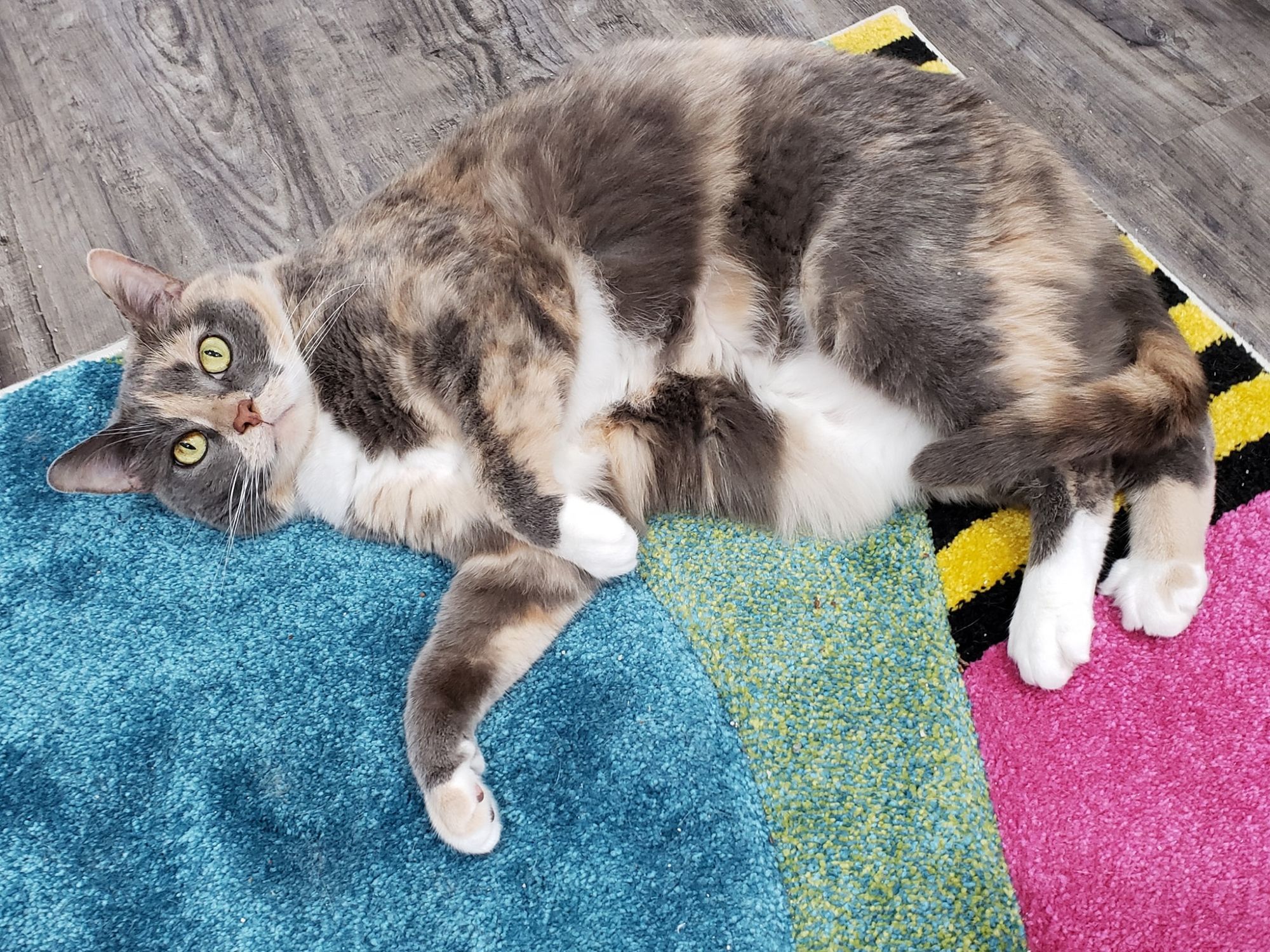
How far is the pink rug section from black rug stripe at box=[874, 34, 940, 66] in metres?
1.12

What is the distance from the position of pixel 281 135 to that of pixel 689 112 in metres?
1.08

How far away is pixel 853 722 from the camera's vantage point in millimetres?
1244

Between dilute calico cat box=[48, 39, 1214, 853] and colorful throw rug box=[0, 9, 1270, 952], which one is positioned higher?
dilute calico cat box=[48, 39, 1214, 853]

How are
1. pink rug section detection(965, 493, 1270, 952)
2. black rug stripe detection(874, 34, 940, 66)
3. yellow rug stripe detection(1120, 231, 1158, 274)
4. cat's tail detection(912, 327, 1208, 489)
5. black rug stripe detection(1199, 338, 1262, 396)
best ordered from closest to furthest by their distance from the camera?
1. pink rug section detection(965, 493, 1270, 952)
2. cat's tail detection(912, 327, 1208, 489)
3. black rug stripe detection(1199, 338, 1262, 396)
4. yellow rug stripe detection(1120, 231, 1158, 274)
5. black rug stripe detection(874, 34, 940, 66)

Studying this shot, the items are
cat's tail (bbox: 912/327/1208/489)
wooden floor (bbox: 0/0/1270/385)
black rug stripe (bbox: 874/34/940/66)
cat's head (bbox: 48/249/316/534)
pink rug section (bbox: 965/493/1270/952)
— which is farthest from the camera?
black rug stripe (bbox: 874/34/940/66)

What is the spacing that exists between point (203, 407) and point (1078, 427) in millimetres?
1253

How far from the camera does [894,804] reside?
117 centimetres

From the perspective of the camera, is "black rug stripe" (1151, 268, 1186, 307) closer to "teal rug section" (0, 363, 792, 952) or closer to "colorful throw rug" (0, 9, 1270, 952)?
"colorful throw rug" (0, 9, 1270, 952)

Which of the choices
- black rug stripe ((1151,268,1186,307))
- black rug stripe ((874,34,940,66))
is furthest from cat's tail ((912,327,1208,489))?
black rug stripe ((874,34,940,66))

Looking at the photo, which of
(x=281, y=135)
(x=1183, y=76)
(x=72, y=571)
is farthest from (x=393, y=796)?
(x=1183, y=76)

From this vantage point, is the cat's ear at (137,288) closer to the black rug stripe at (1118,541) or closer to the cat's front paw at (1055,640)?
the cat's front paw at (1055,640)

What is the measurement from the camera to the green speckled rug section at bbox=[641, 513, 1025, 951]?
3.65 feet

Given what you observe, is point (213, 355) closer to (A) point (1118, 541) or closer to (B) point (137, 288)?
(B) point (137, 288)

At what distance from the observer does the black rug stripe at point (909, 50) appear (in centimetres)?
187
